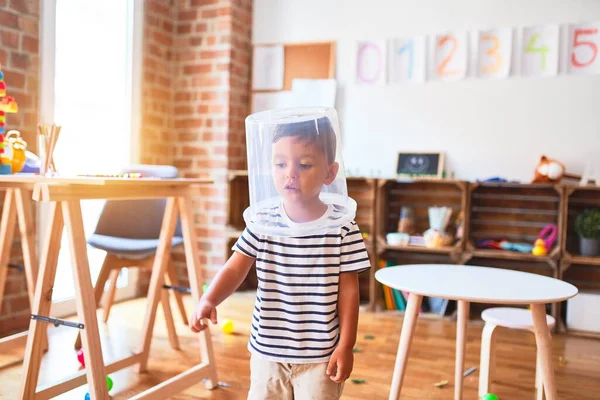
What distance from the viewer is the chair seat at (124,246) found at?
250 cm

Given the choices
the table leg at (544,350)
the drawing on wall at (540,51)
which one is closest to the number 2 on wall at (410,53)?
the drawing on wall at (540,51)

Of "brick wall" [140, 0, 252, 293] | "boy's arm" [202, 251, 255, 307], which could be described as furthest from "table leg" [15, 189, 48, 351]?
"boy's arm" [202, 251, 255, 307]

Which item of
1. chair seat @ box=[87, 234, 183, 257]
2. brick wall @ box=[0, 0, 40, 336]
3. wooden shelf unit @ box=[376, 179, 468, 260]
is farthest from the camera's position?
wooden shelf unit @ box=[376, 179, 468, 260]

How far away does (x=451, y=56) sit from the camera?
140 inches

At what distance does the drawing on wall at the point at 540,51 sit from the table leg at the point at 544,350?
7.25ft

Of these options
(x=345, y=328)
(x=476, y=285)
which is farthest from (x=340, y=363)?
(x=476, y=285)

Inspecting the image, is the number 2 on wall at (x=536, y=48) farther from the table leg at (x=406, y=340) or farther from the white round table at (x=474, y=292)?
the table leg at (x=406, y=340)

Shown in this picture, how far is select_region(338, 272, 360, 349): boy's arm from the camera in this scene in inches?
44.4

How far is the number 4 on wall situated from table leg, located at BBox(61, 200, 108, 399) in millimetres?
2981

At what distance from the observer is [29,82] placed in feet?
9.32

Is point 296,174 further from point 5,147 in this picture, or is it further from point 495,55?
point 495,55

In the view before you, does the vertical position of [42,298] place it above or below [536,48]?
below

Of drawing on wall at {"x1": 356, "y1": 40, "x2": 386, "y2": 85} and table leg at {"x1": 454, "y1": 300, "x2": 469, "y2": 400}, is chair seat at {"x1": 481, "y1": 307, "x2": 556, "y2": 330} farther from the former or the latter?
drawing on wall at {"x1": 356, "y1": 40, "x2": 386, "y2": 85}

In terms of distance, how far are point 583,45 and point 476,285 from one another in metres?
2.34
